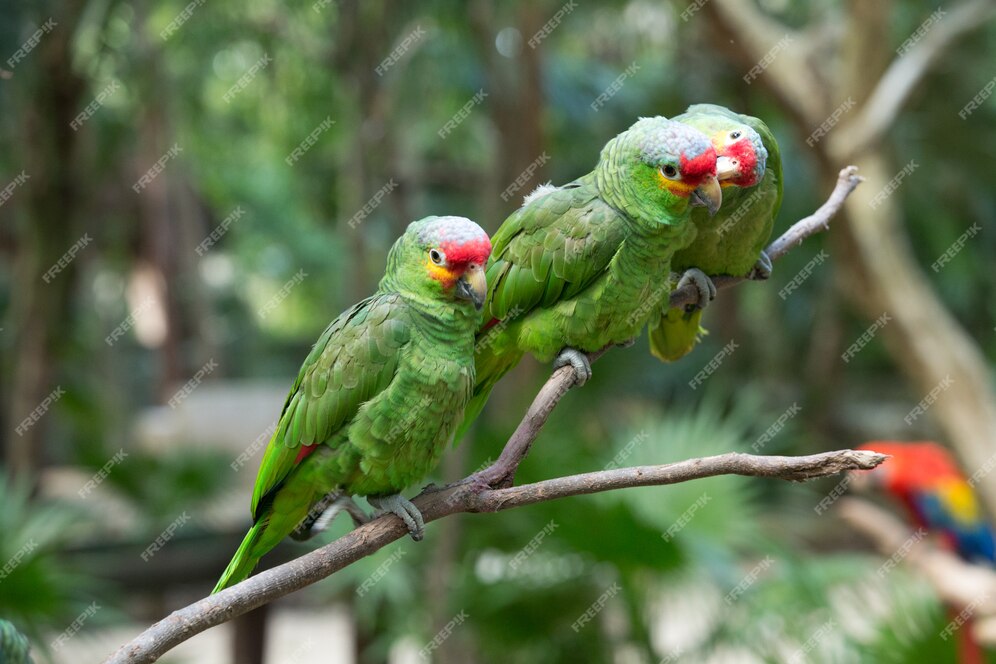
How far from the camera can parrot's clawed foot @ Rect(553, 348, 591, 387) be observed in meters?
1.63

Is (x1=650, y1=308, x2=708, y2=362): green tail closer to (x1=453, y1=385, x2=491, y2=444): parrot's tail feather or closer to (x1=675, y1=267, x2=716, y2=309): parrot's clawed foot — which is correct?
(x1=675, y1=267, x2=716, y2=309): parrot's clawed foot

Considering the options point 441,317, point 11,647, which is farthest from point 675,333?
point 11,647

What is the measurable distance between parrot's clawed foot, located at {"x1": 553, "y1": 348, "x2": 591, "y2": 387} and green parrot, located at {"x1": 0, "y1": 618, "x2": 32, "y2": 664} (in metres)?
1.02

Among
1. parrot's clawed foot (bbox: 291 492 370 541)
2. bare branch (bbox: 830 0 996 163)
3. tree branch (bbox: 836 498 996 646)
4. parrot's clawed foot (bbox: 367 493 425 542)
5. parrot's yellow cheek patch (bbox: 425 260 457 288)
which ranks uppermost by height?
parrot's yellow cheek patch (bbox: 425 260 457 288)

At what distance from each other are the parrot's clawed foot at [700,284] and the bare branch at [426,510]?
53 centimetres

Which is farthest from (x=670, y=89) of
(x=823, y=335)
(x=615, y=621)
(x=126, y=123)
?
(x=615, y=621)

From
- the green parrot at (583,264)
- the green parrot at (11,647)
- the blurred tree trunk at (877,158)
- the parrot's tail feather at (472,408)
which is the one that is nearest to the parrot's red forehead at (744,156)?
the green parrot at (583,264)

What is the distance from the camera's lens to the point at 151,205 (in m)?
8.46

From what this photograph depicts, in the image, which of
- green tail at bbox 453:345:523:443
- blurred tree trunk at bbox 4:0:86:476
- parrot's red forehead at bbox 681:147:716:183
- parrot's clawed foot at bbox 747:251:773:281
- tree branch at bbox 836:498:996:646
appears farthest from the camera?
blurred tree trunk at bbox 4:0:86:476

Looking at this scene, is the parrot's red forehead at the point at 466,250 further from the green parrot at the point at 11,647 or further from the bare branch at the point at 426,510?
the green parrot at the point at 11,647

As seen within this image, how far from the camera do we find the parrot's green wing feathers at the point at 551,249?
1.58 meters

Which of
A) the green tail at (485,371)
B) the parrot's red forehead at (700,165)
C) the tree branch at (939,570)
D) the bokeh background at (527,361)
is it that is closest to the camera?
the parrot's red forehead at (700,165)

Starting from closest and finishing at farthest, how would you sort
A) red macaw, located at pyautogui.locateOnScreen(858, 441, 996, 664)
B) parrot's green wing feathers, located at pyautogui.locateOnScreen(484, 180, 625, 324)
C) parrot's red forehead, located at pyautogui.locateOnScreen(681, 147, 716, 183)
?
parrot's red forehead, located at pyautogui.locateOnScreen(681, 147, 716, 183)
parrot's green wing feathers, located at pyautogui.locateOnScreen(484, 180, 625, 324)
red macaw, located at pyautogui.locateOnScreen(858, 441, 996, 664)

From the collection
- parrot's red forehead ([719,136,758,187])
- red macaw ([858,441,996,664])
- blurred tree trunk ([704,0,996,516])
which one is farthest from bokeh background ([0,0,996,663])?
parrot's red forehead ([719,136,758,187])
